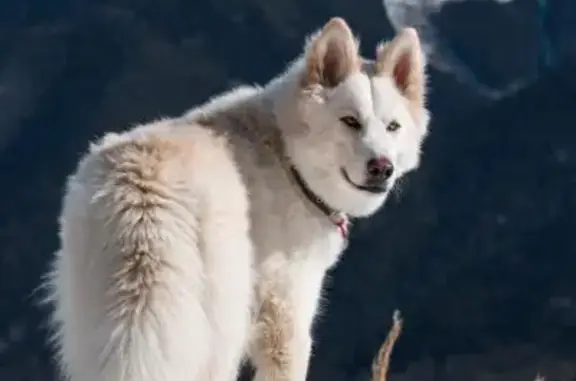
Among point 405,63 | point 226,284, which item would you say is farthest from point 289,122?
point 226,284

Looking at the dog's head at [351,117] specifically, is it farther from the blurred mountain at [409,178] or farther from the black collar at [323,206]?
the blurred mountain at [409,178]

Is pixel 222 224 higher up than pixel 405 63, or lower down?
lower down

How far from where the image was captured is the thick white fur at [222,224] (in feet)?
8.33

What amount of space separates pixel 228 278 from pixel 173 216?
0.80ft

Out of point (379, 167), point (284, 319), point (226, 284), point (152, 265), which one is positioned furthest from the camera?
point (284, 319)

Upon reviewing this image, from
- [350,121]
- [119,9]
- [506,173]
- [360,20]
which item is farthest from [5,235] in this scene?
[350,121]

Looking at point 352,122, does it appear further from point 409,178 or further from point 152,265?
point 409,178

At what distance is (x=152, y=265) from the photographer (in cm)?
254

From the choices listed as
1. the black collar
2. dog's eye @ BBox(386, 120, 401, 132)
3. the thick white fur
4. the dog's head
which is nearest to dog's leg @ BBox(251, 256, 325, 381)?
the thick white fur

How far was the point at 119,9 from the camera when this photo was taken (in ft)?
45.2

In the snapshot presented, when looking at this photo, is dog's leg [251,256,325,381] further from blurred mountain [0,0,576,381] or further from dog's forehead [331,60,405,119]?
blurred mountain [0,0,576,381]

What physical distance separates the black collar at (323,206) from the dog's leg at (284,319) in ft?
0.59

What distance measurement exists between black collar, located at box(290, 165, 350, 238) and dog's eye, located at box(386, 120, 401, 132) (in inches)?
13.2

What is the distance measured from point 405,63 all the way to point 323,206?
0.58 m
